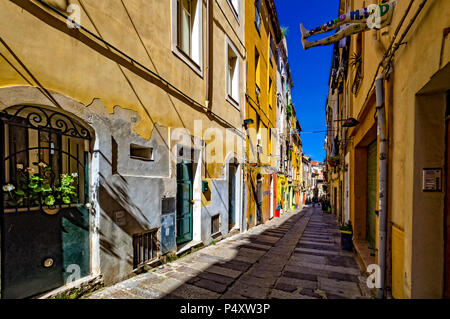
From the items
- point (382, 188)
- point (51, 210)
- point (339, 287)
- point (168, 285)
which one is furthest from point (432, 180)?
point (51, 210)

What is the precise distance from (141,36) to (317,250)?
7062 mm

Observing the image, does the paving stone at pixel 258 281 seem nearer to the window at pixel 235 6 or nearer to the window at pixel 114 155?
the window at pixel 114 155

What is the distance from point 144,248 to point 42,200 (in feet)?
6.89

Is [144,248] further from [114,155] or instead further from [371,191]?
[371,191]

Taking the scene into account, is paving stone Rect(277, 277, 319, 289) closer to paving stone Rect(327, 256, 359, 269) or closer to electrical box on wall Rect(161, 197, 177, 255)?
paving stone Rect(327, 256, 359, 269)

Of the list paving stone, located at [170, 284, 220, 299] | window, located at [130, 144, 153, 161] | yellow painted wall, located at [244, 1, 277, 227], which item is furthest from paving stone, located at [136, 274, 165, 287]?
yellow painted wall, located at [244, 1, 277, 227]

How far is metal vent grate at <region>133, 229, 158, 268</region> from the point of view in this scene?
4258 mm

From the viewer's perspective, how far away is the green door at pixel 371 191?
5.94m

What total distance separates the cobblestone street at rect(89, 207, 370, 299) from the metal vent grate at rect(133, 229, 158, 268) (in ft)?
0.86

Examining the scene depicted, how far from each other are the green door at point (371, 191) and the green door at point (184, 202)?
4886 millimetres

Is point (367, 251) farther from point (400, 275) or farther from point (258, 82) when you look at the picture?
point (258, 82)

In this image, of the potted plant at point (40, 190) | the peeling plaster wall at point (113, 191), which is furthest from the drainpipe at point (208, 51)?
the potted plant at point (40, 190)
